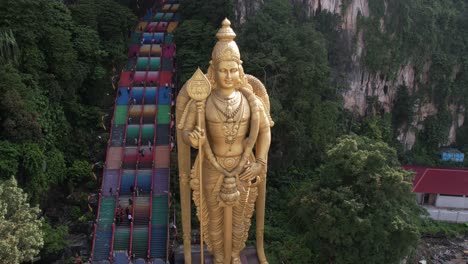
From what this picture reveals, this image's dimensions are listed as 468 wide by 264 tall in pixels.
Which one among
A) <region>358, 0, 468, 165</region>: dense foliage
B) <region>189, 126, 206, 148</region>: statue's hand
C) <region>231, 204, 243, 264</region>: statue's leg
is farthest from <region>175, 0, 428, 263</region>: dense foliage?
<region>189, 126, 206, 148</region>: statue's hand

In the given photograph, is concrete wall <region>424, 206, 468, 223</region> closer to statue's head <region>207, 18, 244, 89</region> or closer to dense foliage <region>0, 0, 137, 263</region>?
dense foliage <region>0, 0, 137, 263</region>

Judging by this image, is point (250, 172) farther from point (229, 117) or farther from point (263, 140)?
point (229, 117)

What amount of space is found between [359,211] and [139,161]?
376 inches

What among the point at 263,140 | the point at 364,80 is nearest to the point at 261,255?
the point at 263,140

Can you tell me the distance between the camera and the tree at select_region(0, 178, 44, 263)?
473 inches

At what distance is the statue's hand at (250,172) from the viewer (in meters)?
10.0

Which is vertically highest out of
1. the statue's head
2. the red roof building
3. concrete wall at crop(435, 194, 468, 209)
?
the statue's head

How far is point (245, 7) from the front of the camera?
1067 inches

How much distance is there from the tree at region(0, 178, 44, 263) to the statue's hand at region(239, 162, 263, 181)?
6207 mm

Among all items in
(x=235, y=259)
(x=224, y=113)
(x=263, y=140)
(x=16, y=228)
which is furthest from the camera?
(x=16, y=228)

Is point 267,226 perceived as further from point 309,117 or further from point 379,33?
point 379,33

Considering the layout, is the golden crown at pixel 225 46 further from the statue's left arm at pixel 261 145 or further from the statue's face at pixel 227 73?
the statue's left arm at pixel 261 145

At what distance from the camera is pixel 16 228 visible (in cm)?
1269

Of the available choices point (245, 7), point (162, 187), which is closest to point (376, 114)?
point (245, 7)
